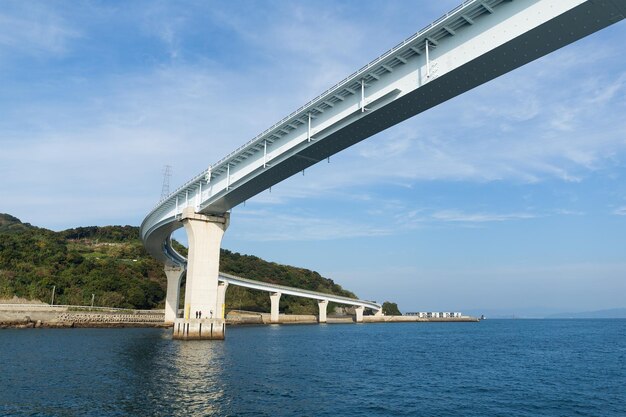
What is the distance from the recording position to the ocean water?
23125mm

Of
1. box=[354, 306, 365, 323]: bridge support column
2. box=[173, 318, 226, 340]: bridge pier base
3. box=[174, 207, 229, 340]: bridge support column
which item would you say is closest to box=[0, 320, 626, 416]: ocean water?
box=[173, 318, 226, 340]: bridge pier base

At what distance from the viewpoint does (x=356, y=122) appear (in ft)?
117

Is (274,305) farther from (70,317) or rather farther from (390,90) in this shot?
(390,90)

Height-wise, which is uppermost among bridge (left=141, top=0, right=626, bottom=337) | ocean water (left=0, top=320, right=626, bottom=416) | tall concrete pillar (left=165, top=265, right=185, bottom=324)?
bridge (left=141, top=0, right=626, bottom=337)

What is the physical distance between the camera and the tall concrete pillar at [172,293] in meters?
94.1

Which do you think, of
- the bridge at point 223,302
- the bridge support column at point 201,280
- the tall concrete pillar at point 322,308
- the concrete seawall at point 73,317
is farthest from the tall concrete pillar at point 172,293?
the tall concrete pillar at point 322,308

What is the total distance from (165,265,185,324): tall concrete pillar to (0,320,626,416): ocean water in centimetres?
4514

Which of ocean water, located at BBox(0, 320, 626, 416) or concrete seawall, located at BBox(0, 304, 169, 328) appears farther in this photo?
concrete seawall, located at BBox(0, 304, 169, 328)

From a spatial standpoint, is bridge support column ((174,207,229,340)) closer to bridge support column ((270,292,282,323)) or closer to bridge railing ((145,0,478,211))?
bridge railing ((145,0,478,211))

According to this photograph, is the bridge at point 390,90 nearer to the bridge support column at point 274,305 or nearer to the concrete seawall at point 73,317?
the concrete seawall at point 73,317

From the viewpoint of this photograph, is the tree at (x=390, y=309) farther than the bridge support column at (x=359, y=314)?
Yes

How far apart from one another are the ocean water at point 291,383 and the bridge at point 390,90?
17.5 m

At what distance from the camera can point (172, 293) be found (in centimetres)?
9519

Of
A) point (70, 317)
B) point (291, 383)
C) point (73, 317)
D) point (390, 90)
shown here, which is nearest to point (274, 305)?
point (73, 317)
